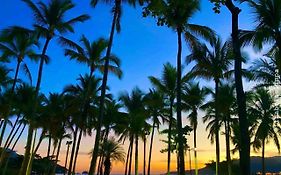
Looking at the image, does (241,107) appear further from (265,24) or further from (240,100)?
(265,24)

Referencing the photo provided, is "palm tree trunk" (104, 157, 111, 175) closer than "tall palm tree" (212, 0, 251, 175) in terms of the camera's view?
No

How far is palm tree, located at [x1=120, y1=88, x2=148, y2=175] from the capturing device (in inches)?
1623

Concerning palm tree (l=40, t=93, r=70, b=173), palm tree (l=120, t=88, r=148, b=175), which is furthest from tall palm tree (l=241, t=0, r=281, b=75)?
palm tree (l=40, t=93, r=70, b=173)

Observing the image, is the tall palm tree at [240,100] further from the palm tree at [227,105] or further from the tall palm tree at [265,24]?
the palm tree at [227,105]

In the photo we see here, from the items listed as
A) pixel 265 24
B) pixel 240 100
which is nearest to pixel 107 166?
pixel 265 24

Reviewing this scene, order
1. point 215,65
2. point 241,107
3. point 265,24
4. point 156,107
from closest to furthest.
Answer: point 241,107, point 265,24, point 215,65, point 156,107

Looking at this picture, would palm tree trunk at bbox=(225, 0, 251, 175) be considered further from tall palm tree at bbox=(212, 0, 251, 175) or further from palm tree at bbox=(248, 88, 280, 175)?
palm tree at bbox=(248, 88, 280, 175)

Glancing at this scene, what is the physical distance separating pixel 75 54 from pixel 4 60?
7653 millimetres

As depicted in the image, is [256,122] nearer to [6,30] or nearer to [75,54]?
[75,54]

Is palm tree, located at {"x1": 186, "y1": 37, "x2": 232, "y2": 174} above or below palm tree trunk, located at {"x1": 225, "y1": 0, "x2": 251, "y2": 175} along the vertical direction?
above

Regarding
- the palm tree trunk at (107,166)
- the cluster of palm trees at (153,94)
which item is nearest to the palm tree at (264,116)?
the cluster of palm trees at (153,94)

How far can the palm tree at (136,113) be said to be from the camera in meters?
41.2

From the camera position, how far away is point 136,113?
44500 mm

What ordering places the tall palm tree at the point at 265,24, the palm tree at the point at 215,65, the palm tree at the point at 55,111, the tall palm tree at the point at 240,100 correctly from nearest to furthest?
the tall palm tree at the point at 240,100
the tall palm tree at the point at 265,24
the palm tree at the point at 215,65
the palm tree at the point at 55,111
